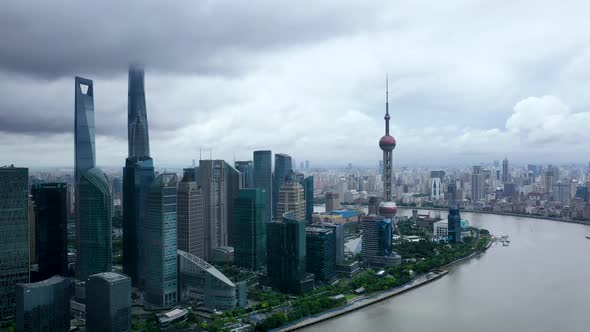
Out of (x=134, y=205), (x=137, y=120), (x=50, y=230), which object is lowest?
(x=50, y=230)

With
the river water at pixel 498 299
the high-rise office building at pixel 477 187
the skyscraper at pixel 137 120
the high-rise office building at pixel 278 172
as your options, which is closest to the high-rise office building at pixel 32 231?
the skyscraper at pixel 137 120

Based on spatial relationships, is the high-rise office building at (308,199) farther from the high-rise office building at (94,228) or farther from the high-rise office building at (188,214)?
the high-rise office building at (94,228)

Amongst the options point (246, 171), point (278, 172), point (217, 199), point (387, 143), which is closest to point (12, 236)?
point (217, 199)

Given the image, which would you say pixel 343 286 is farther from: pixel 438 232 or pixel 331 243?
pixel 438 232

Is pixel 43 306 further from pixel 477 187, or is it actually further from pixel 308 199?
pixel 477 187

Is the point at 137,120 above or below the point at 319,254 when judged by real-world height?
above

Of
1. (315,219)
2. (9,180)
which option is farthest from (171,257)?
(315,219)

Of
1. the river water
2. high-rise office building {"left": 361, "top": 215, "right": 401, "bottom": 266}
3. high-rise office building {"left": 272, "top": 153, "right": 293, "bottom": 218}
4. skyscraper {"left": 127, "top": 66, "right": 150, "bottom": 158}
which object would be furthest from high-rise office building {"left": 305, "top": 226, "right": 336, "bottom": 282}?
high-rise office building {"left": 272, "top": 153, "right": 293, "bottom": 218}
